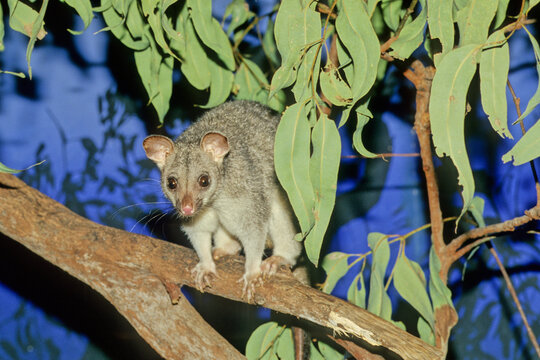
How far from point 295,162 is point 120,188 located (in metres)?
2.83

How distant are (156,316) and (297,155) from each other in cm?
137

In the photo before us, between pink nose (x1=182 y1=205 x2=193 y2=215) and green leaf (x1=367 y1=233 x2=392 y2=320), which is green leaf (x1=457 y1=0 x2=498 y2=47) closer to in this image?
green leaf (x1=367 y1=233 x2=392 y2=320)

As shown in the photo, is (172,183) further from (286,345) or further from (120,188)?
(120,188)

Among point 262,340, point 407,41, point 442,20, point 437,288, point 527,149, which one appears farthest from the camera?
point 262,340

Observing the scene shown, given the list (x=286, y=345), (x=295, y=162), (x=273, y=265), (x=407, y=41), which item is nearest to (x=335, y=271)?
(x=273, y=265)

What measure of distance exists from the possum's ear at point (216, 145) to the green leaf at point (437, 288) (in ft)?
4.52

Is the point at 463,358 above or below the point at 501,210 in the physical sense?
below

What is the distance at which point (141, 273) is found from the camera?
336 centimetres

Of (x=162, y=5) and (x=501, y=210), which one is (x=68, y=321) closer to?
(x=162, y=5)

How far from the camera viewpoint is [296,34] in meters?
2.54

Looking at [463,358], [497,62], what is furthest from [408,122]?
[497,62]

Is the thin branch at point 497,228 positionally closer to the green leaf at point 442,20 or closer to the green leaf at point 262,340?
the green leaf at point 442,20

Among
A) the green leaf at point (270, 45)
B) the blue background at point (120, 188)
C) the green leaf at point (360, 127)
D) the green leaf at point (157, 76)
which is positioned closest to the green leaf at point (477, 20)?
the green leaf at point (360, 127)

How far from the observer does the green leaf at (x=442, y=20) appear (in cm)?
236
